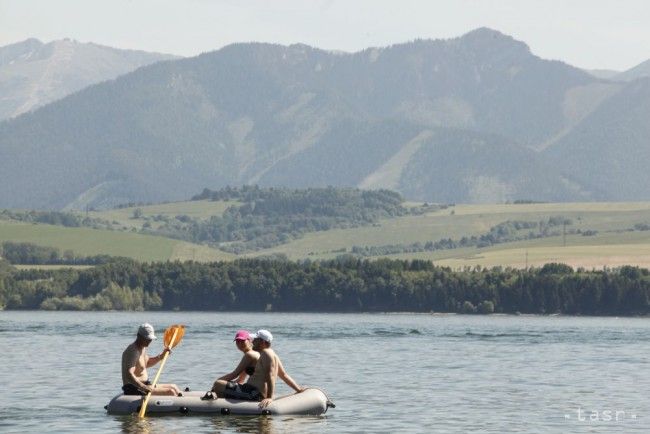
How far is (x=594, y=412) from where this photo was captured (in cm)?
7331

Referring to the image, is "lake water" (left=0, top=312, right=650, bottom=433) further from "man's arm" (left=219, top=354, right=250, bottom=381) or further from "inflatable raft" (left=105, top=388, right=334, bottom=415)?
"man's arm" (left=219, top=354, right=250, bottom=381)

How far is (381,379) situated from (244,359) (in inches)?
1063

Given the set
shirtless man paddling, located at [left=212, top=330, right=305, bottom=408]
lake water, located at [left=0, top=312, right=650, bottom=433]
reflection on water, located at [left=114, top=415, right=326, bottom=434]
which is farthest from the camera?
lake water, located at [left=0, top=312, right=650, bottom=433]

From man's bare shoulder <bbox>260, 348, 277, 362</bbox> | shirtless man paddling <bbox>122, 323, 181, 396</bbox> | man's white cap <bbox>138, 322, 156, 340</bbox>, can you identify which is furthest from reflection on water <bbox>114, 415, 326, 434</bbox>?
man's white cap <bbox>138, 322, 156, 340</bbox>

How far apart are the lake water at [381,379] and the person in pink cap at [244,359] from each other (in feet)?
5.17

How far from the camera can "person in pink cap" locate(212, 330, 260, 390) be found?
65.3 m

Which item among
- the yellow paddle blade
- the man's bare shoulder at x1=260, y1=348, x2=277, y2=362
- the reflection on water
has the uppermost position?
the yellow paddle blade

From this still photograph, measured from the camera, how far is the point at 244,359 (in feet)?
217

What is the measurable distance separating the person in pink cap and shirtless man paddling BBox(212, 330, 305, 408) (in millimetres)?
205

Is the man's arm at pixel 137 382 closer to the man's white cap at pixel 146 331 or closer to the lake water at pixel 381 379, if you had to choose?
the lake water at pixel 381 379

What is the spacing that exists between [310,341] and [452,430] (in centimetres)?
7482

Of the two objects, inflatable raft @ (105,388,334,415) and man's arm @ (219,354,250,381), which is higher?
man's arm @ (219,354,250,381)

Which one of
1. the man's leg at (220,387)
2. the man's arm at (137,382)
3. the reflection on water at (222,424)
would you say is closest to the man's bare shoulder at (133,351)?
the man's arm at (137,382)

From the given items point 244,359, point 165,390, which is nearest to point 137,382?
point 165,390
